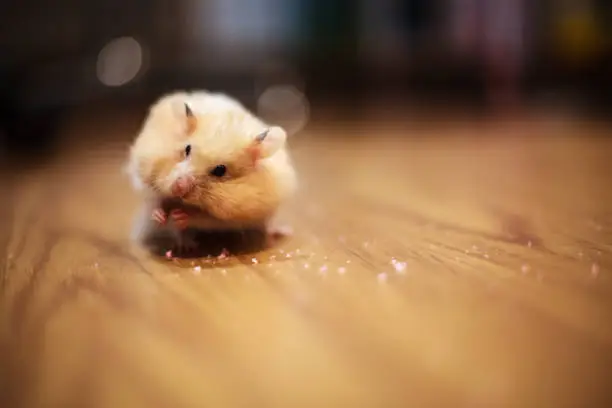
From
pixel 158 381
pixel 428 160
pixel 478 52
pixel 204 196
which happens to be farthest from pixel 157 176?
pixel 478 52

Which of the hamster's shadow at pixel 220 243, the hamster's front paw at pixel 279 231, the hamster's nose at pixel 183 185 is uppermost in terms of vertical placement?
the hamster's nose at pixel 183 185

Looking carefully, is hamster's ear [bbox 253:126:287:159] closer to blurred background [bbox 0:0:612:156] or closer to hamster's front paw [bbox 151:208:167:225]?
hamster's front paw [bbox 151:208:167:225]

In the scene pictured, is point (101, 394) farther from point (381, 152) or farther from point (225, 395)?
point (381, 152)

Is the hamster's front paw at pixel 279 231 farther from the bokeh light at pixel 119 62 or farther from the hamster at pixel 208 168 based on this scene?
the bokeh light at pixel 119 62

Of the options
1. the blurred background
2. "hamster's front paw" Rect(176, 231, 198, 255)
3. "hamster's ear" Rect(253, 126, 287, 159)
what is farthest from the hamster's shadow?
the blurred background

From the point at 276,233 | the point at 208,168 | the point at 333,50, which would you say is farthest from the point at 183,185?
the point at 333,50

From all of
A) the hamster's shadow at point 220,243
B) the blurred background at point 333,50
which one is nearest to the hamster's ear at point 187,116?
the hamster's shadow at point 220,243

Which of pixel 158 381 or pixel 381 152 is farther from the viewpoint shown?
pixel 381 152
